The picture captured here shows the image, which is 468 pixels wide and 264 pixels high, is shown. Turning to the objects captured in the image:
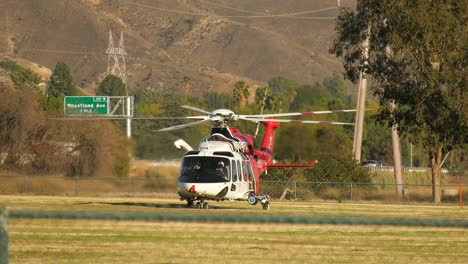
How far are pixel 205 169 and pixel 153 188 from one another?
1962 cm

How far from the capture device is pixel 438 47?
148ft

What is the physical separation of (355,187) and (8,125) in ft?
66.9

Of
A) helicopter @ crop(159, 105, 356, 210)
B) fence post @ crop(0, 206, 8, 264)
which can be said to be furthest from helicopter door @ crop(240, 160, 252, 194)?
fence post @ crop(0, 206, 8, 264)

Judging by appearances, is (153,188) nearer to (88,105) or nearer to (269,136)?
(269,136)

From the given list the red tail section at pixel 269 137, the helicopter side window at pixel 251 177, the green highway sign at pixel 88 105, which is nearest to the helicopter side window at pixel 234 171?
the helicopter side window at pixel 251 177

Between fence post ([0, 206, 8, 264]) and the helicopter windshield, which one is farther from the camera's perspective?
the helicopter windshield

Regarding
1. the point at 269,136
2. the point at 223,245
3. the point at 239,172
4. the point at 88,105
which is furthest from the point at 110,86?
the point at 223,245

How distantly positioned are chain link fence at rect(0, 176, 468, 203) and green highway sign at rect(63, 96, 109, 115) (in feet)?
111

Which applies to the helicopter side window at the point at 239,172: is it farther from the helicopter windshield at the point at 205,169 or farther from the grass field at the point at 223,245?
the grass field at the point at 223,245

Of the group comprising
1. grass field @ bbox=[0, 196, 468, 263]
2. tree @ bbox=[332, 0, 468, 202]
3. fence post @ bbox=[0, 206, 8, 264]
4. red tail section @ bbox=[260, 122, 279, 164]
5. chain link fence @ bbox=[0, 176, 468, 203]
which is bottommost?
grass field @ bbox=[0, 196, 468, 263]

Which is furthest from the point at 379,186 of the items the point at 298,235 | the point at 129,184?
the point at 298,235

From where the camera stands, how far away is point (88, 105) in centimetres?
9319

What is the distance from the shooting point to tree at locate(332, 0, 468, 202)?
148 ft

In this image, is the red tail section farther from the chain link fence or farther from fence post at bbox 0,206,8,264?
fence post at bbox 0,206,8,264
